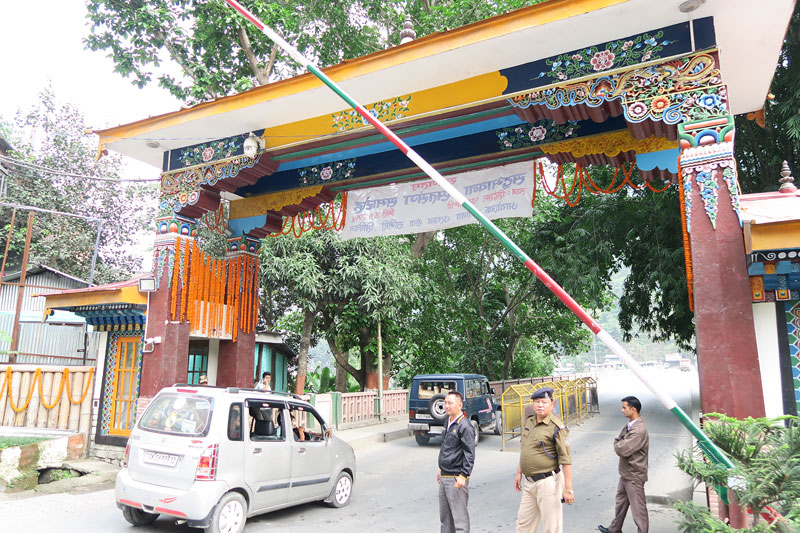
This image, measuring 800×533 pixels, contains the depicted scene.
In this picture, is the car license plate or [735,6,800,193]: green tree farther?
[735,6,800,193]: green tree

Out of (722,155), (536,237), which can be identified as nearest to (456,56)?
(722,155)

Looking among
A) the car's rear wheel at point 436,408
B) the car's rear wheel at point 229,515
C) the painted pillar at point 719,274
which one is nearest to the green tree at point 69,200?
the car's rear wheel at point 436,408

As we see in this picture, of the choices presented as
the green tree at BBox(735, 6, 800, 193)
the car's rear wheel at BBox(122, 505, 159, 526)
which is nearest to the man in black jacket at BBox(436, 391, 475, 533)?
the car's rear wheel at BBox(122, 505, 159, 526)

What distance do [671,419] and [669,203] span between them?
8.15 metres

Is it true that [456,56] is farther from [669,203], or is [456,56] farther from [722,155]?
[669,203]

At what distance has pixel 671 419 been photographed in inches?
728

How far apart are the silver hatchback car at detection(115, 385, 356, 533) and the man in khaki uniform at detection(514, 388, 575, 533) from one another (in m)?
3.02

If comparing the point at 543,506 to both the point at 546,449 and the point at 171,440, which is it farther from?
the point at 171,440

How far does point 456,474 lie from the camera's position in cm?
529

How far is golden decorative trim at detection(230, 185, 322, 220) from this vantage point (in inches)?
391

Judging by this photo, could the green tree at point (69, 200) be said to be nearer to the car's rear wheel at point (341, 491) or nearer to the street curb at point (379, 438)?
the street curb at point (379, 438)

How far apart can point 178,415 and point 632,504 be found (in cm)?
520

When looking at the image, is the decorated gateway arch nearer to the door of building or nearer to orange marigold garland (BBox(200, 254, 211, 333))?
orange marigold garland (BBox(200, 254, 211, 333))

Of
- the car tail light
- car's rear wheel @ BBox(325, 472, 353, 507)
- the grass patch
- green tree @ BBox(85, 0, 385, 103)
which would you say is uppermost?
green tree @ BBox(85, 0, 385, 103)
